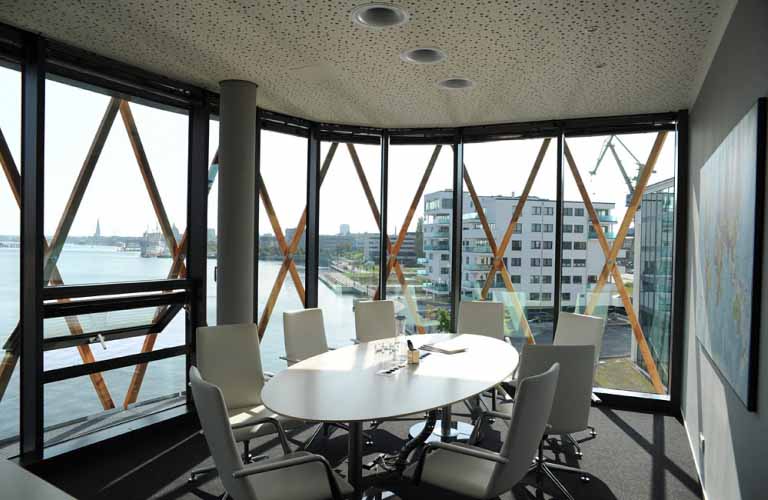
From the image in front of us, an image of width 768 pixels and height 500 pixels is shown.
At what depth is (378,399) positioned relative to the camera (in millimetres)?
2934

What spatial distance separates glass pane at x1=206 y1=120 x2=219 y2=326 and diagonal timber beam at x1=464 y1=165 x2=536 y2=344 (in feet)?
9.63

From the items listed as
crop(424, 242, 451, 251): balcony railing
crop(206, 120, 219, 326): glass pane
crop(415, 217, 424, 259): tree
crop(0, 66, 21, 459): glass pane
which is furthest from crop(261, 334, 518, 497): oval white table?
crop(415, 217, 424, 259): tree

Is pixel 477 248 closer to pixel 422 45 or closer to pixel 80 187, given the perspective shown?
pixel 422 45

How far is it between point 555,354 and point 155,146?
12.8 ft

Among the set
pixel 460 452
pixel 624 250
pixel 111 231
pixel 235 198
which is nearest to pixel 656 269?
pixel 624 250

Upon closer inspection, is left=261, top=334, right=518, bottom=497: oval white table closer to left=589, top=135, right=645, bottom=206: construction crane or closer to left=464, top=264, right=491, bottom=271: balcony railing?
left=464, top=264, right=491, bottom=271: balcony railing

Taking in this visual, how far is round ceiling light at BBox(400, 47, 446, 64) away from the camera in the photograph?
150 inches

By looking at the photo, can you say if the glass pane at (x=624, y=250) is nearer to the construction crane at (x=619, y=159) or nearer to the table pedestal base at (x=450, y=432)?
the construction crane at (x=619, y=159)

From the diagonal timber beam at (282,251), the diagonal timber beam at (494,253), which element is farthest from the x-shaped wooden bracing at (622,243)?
the diagonal timber beam at (282,251)

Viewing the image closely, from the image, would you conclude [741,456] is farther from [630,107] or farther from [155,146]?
[155,146]

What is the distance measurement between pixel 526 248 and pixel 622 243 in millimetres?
1037

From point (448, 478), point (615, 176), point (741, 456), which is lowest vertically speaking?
point (448, 478)

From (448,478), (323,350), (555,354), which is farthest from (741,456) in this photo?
(323,350)

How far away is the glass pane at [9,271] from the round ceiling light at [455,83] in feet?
10.5
